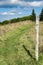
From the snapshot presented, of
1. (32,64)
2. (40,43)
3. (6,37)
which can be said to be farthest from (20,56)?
(6,37)

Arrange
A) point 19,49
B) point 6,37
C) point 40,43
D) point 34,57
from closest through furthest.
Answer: point 34,57 < point 19,49 < point 40,43 < point 6,37

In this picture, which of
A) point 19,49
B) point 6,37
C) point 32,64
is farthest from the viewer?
point 6,37

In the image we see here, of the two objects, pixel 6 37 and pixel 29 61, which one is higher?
pixel 29 61

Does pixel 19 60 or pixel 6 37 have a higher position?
pixel 19 60

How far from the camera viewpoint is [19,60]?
17969mm

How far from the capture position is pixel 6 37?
91.1 ft

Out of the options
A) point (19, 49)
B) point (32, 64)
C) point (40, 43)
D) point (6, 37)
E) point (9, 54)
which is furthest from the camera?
point (6, 37)

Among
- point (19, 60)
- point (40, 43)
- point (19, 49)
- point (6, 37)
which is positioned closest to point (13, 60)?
point (19, 60)

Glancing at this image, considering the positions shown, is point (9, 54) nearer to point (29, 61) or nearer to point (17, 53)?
point (17, 53)

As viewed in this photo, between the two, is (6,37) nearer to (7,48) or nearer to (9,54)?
(7,48)

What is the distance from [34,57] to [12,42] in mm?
6447

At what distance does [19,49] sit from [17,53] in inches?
57.0

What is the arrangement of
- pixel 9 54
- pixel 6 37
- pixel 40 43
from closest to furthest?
pixel 9 54
pixel 40 43
pixel 6 37

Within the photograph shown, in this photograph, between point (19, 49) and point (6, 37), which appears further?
point (6, 37)
